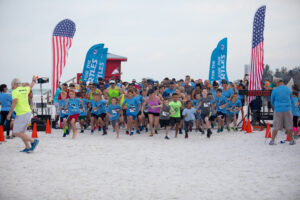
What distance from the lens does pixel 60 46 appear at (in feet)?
47.1

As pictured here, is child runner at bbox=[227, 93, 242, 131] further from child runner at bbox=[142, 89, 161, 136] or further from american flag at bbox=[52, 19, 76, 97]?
american flag at bbox=[52, 19, 76, 97]

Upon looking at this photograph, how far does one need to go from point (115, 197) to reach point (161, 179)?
4.46 feet

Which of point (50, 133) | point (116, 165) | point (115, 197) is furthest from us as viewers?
point (50, 133)

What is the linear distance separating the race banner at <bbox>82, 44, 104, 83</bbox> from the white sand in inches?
247

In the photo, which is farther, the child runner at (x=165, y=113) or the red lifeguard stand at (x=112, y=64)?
the red lifeguard stand at (x=112, y=64)

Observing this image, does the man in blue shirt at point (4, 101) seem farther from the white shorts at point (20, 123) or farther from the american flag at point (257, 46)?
the american flag at point (257, 46)

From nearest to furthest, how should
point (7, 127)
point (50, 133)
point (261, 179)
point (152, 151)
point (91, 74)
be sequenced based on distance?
point (261, 179)
point (152, 151)
point (7, 127)
point (50, 133)
point (91, 74)

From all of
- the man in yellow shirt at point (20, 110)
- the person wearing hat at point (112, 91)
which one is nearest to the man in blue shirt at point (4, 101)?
the man in yellow shirt at point (20, 110)

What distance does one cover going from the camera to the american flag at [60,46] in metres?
14.2

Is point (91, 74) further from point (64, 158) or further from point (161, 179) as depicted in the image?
point (161, 179)

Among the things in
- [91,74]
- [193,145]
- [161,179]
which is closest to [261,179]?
[161,179]

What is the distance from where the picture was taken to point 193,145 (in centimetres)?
1051

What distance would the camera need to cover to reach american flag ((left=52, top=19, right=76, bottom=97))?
46.6ft

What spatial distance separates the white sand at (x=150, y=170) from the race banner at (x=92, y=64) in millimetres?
6284
